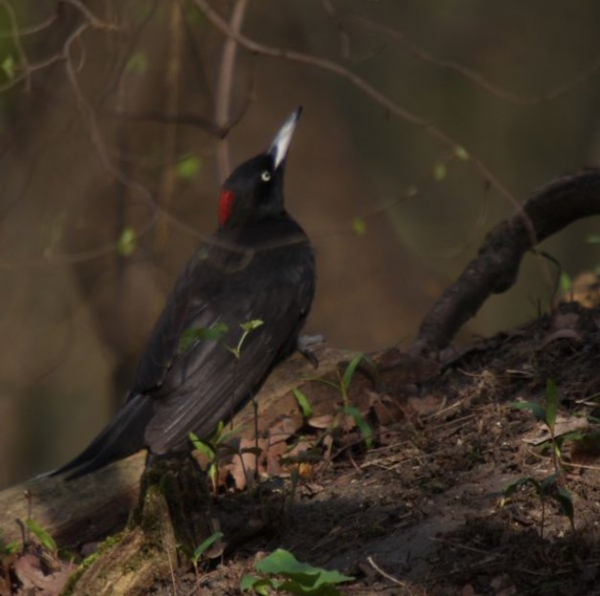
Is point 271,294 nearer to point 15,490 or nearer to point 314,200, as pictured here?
point 15,490

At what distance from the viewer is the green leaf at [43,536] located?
16.1 ft

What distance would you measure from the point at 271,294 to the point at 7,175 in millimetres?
3090

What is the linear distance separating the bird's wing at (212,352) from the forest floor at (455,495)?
19.6 inches

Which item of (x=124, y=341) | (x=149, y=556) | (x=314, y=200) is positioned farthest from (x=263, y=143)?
(x=149, y=556)

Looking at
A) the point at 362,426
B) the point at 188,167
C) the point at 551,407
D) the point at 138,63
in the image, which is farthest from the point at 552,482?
the point at 138,63

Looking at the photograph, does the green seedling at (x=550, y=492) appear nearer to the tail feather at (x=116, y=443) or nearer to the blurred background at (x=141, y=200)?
the tail feather at (x=116, y=443)

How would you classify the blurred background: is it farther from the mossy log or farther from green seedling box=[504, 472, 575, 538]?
green seedling box=[504, 472, 575, 538]

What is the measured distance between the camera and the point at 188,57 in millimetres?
8945

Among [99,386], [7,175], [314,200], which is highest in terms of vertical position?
[7,175]

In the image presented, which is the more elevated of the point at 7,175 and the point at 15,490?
the point at 7,175

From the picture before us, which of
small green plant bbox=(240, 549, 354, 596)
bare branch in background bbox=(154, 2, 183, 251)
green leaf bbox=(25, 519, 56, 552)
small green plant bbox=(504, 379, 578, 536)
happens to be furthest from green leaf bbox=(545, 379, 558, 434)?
bare branch in background bbox=(154, 2, 183, 251)

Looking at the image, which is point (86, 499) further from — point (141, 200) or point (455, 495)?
point (141, 200)

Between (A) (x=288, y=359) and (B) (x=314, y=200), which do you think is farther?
(B) (x=314, y=200)

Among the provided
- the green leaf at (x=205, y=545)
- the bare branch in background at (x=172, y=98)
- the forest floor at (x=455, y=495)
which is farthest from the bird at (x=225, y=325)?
the bare branch in background at (x=172, y=98)
